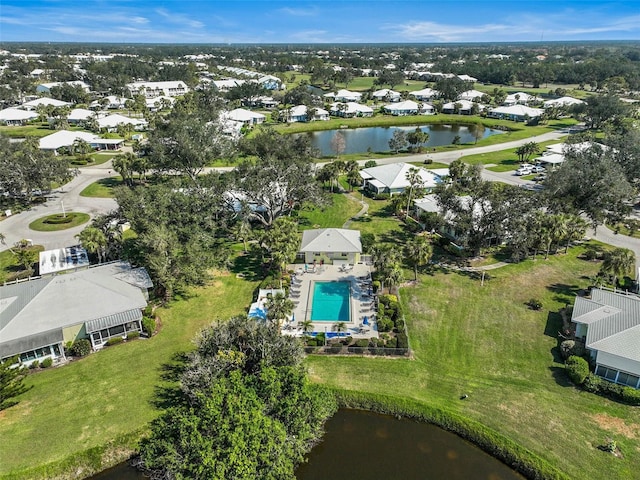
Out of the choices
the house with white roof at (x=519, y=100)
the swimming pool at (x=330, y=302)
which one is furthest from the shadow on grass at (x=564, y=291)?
the house with white roof at (x=519, y=100)

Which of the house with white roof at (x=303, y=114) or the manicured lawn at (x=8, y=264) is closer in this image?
the manicured lawn at (x=8, y=264)

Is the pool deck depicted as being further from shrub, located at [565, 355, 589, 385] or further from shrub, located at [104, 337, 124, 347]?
shrub, located at [565, 355, 589, 385]

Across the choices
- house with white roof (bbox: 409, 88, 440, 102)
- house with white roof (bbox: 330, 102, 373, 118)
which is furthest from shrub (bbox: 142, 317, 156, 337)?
house with white roof (bbox: 409, 88, 440, 102)

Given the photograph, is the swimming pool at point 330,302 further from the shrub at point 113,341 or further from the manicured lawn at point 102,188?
the manicured lawn at point 102,188

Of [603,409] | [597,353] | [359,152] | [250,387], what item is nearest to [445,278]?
[597,353]

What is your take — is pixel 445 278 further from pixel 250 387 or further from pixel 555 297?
pixel 250 387

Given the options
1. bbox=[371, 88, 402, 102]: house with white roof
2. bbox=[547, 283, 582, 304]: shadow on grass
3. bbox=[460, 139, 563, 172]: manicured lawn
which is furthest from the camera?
bbox=[371, 88, 402, 102]: house with white roof
